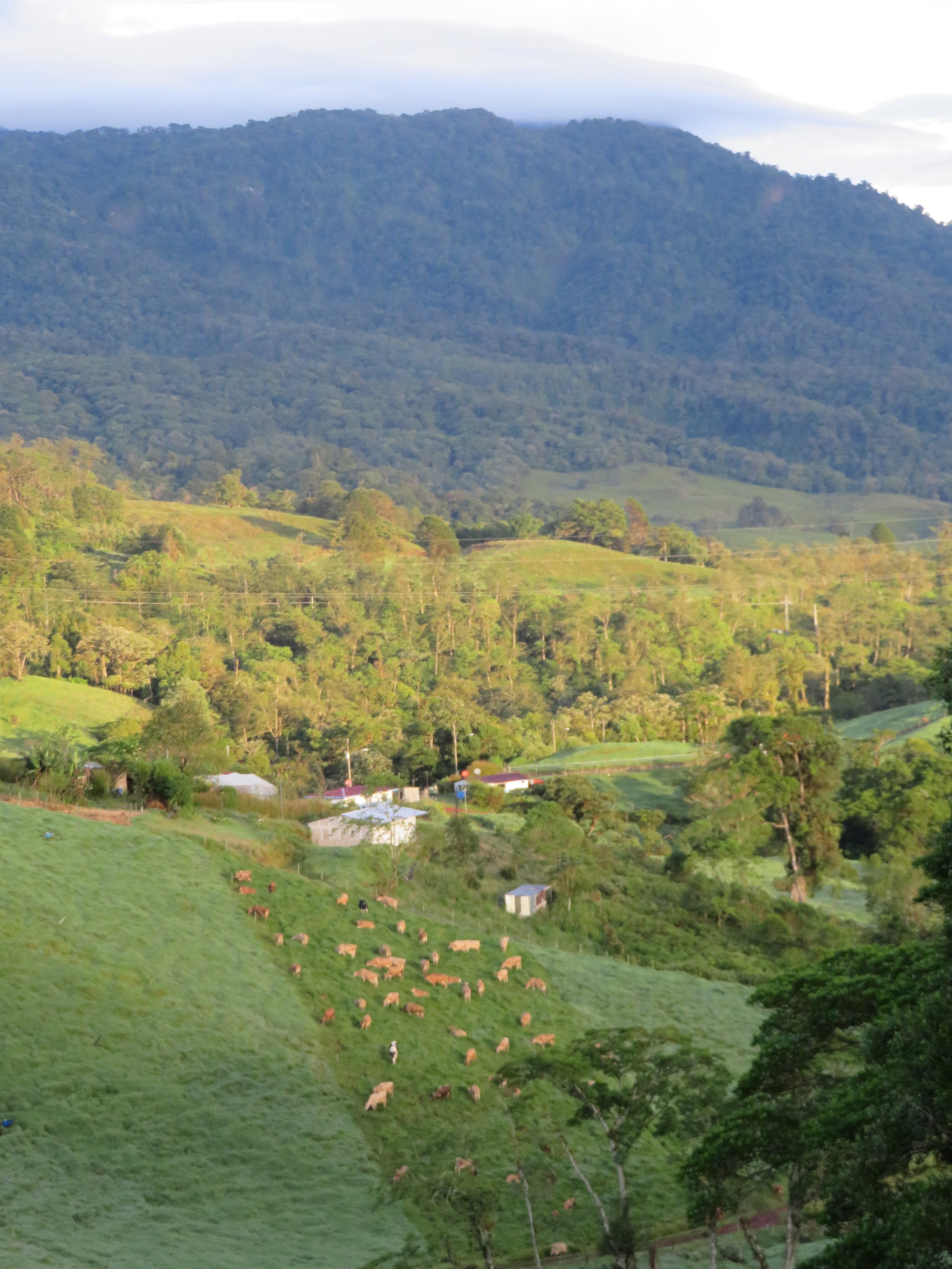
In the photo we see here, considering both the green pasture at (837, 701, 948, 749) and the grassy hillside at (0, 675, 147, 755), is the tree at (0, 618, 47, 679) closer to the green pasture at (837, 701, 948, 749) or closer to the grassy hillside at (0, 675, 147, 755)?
the grassy hillside at (0, 675, 147, 755)

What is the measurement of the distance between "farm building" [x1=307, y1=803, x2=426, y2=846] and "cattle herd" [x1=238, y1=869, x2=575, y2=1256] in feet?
27.3

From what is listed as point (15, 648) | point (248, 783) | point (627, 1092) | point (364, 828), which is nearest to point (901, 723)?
point (248, 783)

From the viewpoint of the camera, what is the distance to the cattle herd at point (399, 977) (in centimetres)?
2059

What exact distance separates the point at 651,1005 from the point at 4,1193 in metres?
13.6

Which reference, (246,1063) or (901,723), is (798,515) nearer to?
(901,723)

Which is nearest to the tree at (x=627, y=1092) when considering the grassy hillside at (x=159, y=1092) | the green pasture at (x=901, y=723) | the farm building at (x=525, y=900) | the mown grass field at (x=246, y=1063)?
the mown grass field at (x=246, y=1063)

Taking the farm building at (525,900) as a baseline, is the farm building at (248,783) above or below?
below

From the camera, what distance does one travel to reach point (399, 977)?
24.5 metres

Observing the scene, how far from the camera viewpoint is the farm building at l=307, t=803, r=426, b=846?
3712 centimetres

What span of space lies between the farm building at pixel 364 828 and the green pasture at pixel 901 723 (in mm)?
29950

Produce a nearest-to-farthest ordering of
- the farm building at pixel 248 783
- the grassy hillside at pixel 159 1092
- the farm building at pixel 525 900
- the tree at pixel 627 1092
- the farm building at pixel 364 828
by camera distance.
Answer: the tree at pixel 627 1092, the grassy hillside at pixel 159 1092, the farm building at pixel 525 900, the farm building at pixel 364 828, the farm building at pixel 248 783

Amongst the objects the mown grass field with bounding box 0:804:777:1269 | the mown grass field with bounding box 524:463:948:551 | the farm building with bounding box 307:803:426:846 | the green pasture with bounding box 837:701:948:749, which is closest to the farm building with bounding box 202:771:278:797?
the farm building with bounding box 307:803:426:846

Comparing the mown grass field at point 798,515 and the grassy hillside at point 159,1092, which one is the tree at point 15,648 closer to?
the grassy hillside at point 159,1092

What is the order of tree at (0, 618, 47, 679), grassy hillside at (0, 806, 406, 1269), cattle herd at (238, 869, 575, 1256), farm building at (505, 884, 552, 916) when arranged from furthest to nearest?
tree at (0, 618, 47, 679) < farm building at (505, 884, 552, 916) < cattle herd at (238, 869, 575, 1256) < grassy hillside at (0, 806, 406, 1269)
